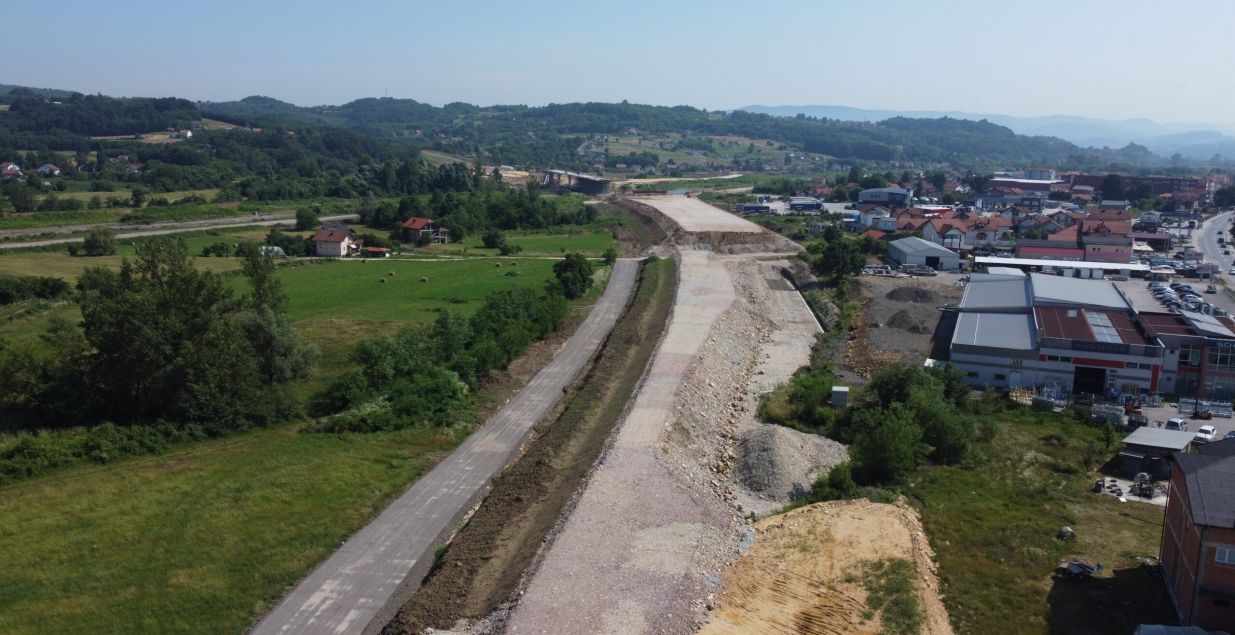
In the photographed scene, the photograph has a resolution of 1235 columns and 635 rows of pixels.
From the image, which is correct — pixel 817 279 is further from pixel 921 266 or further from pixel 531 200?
pixel 531 200

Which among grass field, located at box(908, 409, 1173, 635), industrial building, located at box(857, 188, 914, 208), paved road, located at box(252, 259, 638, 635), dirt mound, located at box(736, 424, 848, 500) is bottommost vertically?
paved road, located at box(252, 259, 638, 635)

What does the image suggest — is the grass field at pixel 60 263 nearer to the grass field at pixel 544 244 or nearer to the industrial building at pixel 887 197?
the grass field at pixel 544 244

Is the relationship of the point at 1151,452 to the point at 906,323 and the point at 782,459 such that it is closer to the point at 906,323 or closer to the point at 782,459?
the point at 782,459

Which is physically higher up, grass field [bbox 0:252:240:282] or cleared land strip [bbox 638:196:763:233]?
cleared land strip [bbox 638:196:763:233]

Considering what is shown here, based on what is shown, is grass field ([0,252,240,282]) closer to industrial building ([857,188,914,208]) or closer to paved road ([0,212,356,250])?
paved road ([0,212,356,250])

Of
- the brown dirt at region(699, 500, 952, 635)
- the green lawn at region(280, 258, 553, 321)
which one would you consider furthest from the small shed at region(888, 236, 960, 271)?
the brown dirt at region(699, 500, 952, 635)

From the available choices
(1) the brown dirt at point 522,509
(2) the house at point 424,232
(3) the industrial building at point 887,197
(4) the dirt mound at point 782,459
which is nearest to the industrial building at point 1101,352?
(4) the dirt mound at point 782,459

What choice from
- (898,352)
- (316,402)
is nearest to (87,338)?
(316,402)
